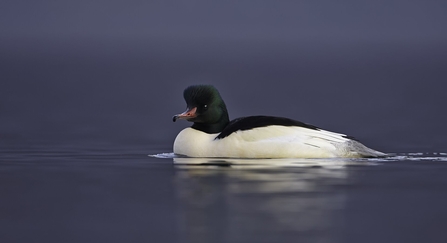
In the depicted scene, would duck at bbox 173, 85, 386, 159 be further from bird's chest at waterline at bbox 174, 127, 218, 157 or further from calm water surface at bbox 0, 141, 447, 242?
calm water surface at bbox 0, 141, 447, 242

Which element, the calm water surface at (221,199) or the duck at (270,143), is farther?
the duck at (270,143)

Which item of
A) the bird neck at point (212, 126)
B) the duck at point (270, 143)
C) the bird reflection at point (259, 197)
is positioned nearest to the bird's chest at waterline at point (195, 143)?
the duck at point (270, 143)

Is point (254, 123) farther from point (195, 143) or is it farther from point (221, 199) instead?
point (221, 199)

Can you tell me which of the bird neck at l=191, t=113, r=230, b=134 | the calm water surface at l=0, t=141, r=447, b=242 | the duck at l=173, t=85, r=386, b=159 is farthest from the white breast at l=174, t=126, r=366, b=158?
the bird neck at l=191, t=113, r=230, b=134

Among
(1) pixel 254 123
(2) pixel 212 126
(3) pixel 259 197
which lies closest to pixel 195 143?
(2) pixel 212 126

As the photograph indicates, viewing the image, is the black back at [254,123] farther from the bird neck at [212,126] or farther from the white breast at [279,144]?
the bird neck at [212,126]

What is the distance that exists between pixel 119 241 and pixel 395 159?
18.9ft

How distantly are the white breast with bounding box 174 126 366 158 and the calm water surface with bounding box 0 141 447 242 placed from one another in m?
0.25

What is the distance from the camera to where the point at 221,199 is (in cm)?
841

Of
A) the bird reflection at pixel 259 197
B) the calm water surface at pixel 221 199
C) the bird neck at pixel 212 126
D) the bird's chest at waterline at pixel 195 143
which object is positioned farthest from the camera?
the bird neck at pixel 212 126

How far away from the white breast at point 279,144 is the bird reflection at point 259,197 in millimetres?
260

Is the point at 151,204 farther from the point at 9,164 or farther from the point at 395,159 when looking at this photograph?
the point at 395,159

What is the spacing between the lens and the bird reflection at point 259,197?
7074mm

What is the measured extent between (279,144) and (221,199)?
3485mm
